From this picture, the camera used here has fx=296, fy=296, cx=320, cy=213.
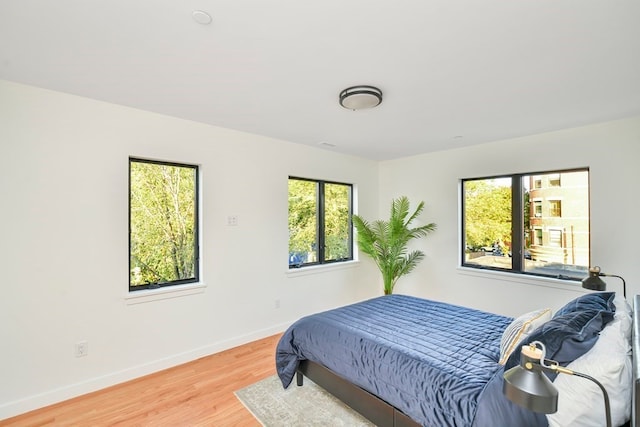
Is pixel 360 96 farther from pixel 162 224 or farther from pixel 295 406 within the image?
pixel 295 406

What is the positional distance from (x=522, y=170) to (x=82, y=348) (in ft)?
16.3

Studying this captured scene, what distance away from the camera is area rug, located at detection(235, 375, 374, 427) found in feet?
6.93

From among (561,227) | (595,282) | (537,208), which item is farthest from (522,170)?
(595,282)

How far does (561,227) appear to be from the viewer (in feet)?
11.5

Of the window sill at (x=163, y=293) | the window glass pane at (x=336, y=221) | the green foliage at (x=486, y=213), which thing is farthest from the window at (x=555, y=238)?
the window sill at (x=163, y=293)

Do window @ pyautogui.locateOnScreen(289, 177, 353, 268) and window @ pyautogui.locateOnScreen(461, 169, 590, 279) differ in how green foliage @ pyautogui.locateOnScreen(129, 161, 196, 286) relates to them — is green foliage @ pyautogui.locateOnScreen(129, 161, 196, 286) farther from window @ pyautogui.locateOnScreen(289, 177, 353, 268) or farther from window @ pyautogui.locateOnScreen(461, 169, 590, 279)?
window @ pyautogui.locateOnScreen(461, 169, 590, 279)

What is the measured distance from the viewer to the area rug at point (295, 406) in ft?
6.93

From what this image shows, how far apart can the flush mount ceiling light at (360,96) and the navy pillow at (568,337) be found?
1.88 metres

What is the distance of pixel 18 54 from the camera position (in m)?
1.88

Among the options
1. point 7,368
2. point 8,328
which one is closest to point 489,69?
point 8,328

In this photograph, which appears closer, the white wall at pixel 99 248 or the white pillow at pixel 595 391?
the white pillow at pixel 595 391

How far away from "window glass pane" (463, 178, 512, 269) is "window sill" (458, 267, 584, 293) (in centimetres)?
16

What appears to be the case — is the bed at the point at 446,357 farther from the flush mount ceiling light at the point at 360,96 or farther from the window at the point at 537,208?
the flush mount ceiling light at the point at 360,96

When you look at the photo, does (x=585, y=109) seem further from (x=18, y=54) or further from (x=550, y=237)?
(x=18, y=54)
